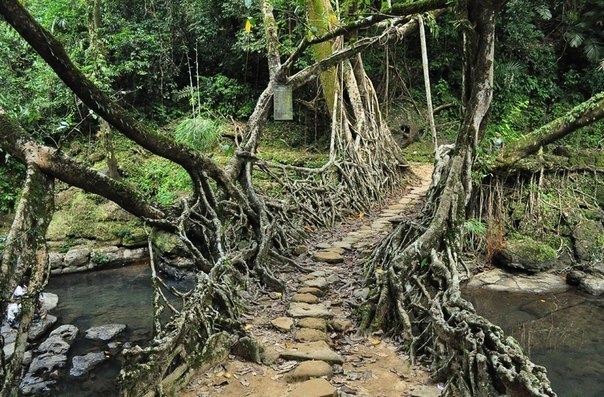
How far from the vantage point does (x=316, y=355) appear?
3.50 m

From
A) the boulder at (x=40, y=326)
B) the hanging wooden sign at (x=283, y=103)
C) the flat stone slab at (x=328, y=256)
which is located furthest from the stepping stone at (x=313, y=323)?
the boulder at (x=40, y=326)

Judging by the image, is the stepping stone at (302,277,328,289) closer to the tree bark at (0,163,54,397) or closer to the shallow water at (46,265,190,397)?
the shallow water at (46,265,190,397)

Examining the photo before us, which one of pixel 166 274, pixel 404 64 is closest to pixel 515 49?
pixel 404 64

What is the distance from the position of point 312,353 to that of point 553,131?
4.23 meters

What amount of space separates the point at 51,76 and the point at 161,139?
6.57 metres

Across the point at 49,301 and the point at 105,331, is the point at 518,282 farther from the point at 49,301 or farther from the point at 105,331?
the point at 49,301

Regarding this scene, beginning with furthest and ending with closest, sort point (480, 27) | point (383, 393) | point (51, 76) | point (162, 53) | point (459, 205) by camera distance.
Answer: point (162, 53)
point (51, 76)
point (459, 205)
point (480, 27)
point (383, 393)

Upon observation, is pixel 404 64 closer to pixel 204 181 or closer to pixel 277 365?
pixel 204 181

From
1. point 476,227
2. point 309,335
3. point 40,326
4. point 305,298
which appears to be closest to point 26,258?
point 309,335

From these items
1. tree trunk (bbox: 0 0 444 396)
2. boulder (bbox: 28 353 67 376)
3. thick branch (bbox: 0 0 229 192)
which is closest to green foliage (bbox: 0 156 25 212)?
boulder (bbox: 28 353 67 376)

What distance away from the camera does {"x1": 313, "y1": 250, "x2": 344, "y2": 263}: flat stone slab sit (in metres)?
5.81

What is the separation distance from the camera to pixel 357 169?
8.86m

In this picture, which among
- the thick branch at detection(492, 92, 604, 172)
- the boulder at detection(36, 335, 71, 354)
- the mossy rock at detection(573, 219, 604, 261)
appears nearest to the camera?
the thick branch at detection(492, 92, 604, 172)

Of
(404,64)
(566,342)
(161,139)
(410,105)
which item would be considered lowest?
(566,342)
